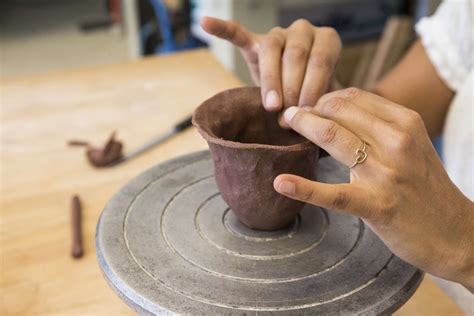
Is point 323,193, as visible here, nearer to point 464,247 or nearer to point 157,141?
point 464,247

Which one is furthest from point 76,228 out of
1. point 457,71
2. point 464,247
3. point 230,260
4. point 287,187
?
→ point 457,71

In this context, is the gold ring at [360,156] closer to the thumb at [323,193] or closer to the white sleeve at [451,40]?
the thumb at [323,193]

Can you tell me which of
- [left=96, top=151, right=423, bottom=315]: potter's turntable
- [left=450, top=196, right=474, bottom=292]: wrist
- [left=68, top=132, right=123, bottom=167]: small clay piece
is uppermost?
[left=450, top=196, right=474, bottom=292]: wrist

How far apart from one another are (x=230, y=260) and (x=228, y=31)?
0.40 meters

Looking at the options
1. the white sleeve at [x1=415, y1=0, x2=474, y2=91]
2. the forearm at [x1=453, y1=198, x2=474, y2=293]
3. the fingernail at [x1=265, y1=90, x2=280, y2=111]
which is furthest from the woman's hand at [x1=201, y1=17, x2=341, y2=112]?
the white sleeve at [x1=415, y1=0, x2=474, y2=91]

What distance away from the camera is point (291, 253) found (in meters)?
0.64

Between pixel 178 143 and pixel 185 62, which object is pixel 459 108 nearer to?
pixel 178 143

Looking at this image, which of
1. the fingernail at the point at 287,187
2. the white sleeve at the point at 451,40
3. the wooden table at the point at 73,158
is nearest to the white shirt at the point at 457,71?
the white sleeve at the point at 451,40

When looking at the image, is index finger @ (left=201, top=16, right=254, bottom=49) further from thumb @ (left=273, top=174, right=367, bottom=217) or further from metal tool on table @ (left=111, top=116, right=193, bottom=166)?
thumb @ (left=273, top=174, right=367, bottom=217)

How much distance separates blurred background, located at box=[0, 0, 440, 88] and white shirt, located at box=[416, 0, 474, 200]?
889 millimetres

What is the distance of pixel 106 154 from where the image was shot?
1019 millimetres

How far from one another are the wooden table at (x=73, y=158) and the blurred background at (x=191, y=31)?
714 millimetres

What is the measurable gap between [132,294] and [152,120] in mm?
648

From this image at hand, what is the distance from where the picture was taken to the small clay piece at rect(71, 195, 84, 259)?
2.62 feet
